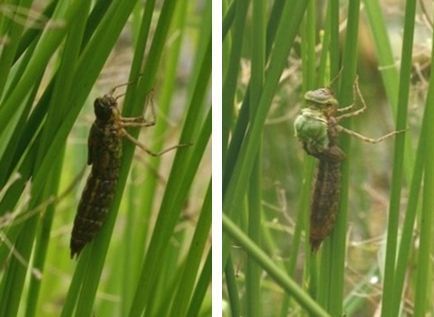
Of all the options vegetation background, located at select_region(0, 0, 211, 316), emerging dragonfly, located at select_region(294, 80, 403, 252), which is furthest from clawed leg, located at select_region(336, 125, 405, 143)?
vegetation background, located at select_region(0, 0, 211, 316)

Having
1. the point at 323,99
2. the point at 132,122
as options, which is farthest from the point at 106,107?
the point at 323,99

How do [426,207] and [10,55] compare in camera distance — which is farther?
[426,207]

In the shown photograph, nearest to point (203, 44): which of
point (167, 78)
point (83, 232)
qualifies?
point (167, 78)

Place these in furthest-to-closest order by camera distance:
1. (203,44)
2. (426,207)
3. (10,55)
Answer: (203,44) → (426,207) → (10,55)

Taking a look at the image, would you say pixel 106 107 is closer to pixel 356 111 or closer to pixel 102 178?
pixel 102 178

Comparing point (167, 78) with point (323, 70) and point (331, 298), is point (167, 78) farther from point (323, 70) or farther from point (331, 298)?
point (331, 298)

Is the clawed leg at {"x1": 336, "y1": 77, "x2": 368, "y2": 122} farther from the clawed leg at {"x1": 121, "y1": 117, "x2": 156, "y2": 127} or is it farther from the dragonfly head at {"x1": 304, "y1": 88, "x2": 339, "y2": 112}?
the clawed leg at {"x1": 121, "y1": 117, "x2": 156, "y2": 127}
